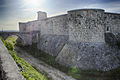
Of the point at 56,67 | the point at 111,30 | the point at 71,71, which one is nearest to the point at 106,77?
the point at 71,71

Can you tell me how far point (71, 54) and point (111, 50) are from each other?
630 centimetres

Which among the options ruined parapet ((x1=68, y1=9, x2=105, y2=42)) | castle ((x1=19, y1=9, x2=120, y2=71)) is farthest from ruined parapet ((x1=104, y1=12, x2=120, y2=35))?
ruined parapet ((x1=68, y1=9, x2=105, y2=42))

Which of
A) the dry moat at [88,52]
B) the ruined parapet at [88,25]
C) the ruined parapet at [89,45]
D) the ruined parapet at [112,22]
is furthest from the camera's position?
the ruined parapet at [112,22]

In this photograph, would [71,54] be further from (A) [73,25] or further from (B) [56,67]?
(A) [73,25]

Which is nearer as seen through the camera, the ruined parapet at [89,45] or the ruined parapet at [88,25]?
the ruined parapet at [89,45]

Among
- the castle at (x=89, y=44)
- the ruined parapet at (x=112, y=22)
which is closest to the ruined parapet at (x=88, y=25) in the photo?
the castle at (x=89, y=44)

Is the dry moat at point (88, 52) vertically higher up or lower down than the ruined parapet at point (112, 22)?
lower down

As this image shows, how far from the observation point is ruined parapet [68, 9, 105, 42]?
13.7m

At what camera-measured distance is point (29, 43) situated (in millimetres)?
27922

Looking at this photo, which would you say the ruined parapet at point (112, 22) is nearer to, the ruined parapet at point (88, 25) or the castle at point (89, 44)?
the castle at point (89, 44)

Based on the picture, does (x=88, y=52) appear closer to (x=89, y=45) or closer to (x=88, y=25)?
(x=89, y=45)

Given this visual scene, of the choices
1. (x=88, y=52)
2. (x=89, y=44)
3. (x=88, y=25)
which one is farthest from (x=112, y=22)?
(x=88, y=52)

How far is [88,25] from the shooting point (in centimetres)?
1377

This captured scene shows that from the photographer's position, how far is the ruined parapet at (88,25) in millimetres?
13734
